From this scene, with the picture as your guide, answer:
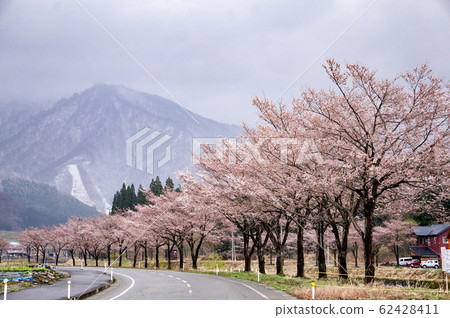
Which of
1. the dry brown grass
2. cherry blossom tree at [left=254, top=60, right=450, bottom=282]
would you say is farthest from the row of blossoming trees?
the dry brown grass

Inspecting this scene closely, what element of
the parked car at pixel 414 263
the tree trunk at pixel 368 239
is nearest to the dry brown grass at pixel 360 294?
the tree trunk at pixel 368 239

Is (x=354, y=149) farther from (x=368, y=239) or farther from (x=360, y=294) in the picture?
(x=360, y=294)

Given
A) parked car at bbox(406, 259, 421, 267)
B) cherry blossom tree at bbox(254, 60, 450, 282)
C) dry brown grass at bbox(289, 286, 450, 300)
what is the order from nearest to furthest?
dry brown grass at bbox(289, 286, 450, 300), cherry blossom tree at bbox(254, 60, 450, 282), parked car at bbox(406, 259, 421, 267)

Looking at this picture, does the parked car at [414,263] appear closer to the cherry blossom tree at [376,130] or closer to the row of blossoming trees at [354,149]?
the row of blossoming trees at [354,149]

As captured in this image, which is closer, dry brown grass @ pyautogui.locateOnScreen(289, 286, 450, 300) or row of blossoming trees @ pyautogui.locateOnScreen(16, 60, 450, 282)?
dry brown grass @ pyautogui.locateOnScreen(289, 286, 450, 300)

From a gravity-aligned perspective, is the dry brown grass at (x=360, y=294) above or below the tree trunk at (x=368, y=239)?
below

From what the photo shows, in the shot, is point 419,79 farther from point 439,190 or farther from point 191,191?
point 191,191

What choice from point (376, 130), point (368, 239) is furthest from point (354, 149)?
point (368, 239)

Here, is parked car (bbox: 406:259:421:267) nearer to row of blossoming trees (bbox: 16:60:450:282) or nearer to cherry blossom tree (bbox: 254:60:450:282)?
row of blossoming trees (bbox: 16:60:450:282)

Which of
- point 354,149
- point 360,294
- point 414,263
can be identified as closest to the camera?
point 360,294

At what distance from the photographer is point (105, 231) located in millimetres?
75688
